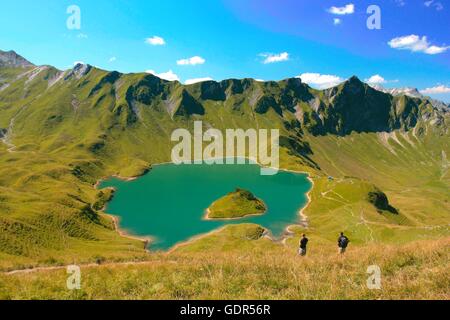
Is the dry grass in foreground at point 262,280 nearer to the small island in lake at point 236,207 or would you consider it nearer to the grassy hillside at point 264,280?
the grassy hillside at point 264,280

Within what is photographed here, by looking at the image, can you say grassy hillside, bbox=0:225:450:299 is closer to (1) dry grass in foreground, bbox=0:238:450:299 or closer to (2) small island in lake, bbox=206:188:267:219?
(1) dry grass in foreground, bbox=0:238:450:299

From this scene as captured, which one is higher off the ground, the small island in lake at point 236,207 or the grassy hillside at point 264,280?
the grassy hillside at point 264,280

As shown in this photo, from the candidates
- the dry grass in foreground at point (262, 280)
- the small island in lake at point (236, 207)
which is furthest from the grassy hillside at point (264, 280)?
the small island in lake at point (236, 207)

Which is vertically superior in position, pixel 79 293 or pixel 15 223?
pixel 79 293

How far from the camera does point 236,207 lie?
17412 centimetres

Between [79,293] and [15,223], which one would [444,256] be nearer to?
[79,293]

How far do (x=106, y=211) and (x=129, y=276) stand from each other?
6648 inches

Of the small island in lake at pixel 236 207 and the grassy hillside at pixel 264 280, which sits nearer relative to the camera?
the grassy hillside at pixel 264 280

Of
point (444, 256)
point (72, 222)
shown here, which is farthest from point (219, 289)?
point (72, 222)

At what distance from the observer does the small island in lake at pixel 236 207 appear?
168625mm

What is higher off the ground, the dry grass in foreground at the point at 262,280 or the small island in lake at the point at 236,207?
the dry grass in foreground at the point at 262,280

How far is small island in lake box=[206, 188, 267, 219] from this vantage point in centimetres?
16862
